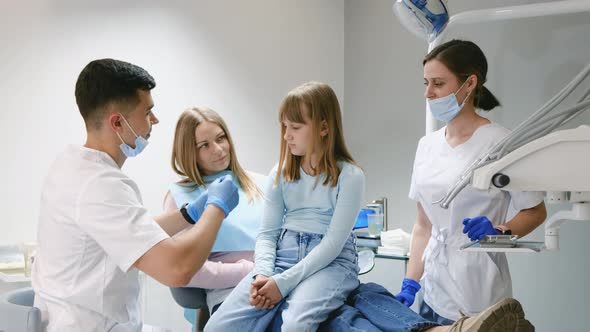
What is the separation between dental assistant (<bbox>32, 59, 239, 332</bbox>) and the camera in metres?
1.62

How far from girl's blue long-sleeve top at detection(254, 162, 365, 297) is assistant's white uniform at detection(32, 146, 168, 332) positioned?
439mm

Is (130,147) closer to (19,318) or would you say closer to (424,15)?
(19,318)

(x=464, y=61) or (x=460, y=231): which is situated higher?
(x=464, y=61)

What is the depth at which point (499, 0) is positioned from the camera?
129 inches

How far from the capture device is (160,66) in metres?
3.44

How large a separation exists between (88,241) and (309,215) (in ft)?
2.25

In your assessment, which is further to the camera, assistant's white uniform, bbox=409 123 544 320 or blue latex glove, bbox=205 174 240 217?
assistant's white uniform, bbox=409 123 544 320

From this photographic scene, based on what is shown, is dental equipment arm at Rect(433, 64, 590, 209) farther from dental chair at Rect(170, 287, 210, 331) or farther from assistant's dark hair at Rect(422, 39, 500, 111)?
dental chair at Rect(170, 287, 210, 331)

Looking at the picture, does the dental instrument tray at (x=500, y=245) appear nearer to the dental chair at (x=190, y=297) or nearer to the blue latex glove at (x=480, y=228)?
the blue latex glove at (x=480, y=228)

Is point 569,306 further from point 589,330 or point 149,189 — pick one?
point 149,189

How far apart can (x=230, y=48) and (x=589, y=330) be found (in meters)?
2.31

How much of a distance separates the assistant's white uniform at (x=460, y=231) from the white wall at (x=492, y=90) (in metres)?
0.74

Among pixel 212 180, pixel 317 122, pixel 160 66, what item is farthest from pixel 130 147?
pixel 160 66

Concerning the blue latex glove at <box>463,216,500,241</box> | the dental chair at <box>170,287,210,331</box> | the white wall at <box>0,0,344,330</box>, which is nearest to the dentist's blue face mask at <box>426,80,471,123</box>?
the blue latex glove at <box>463,216,500,241</box>
